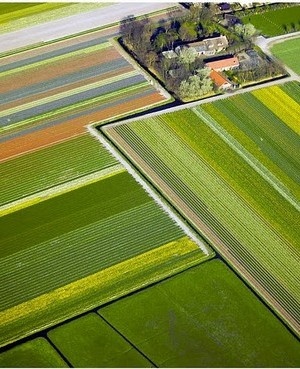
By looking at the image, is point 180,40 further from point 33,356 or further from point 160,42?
point 33,356

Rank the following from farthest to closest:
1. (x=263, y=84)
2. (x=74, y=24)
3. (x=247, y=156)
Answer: (x=74, y=24) < (x=263, y=84) < (x=247, y=156)

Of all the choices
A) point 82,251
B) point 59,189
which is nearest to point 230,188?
point 82,251

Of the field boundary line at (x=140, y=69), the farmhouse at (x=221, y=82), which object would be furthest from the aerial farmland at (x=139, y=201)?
the farmhouse at (x=221, y=82)

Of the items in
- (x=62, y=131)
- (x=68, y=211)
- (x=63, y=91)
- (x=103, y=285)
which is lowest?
(x=103, y=285)

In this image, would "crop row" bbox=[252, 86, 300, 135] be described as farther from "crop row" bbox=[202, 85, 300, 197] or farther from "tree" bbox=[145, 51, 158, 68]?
"tree" bbox=[145, 51, 158, 68]

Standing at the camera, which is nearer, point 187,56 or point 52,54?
point 187,56

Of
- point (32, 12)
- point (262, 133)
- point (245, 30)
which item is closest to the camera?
point (262, 133)

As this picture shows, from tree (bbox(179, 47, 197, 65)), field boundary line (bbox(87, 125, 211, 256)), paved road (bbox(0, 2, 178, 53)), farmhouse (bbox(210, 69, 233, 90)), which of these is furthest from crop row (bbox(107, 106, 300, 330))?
paved road (bbox(0, 2, 178, 53))
